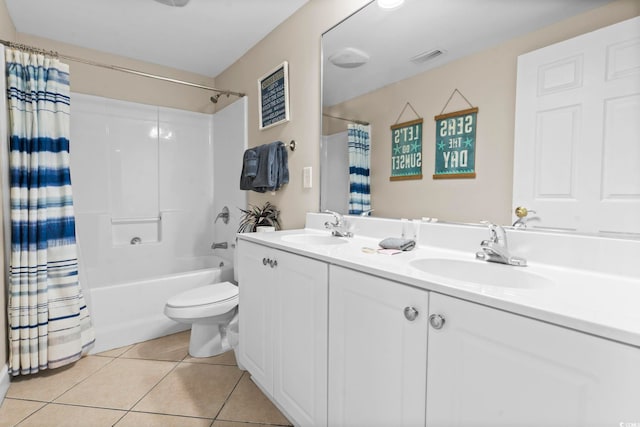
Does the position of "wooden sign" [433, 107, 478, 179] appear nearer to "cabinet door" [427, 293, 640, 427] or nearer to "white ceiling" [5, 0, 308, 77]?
"cabinet door" [427, 293, 640, 427]

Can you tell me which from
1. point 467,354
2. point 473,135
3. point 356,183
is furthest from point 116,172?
point 467,354

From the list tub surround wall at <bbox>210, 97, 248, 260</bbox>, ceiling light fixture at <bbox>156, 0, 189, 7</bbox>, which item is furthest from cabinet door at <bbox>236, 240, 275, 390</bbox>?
ceiling light fixture at <bbox>156, 0, 189, 7</bbox>

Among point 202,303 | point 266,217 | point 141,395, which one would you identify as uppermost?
point 266,217

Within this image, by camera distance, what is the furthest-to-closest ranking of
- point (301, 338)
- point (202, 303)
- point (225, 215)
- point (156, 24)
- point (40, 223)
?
point (225, 215), point (156, 24), point (202, 303), point (40, 223), point (301, 338)

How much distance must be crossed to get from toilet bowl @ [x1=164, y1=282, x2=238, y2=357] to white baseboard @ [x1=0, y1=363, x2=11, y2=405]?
0.78 metres

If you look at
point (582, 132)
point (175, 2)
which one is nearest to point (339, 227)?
point (582, 132)

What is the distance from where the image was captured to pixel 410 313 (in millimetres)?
800

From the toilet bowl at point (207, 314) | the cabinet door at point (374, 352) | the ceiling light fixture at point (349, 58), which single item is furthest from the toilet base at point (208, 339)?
the ceiling light fixture at point (349, 58)

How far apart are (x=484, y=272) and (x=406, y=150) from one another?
26.1 inches

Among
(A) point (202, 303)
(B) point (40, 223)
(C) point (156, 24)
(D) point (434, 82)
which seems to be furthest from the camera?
(C) point (156, 24)

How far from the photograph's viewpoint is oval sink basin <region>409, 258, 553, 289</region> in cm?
90

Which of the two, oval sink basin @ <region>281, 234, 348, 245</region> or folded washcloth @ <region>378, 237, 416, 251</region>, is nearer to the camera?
folded washcloth @ <region>378, 237, 416, 251</region>

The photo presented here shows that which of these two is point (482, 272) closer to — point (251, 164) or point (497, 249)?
point (497, 249)

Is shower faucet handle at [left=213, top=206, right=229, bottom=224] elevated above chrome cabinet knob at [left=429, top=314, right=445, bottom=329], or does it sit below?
above
